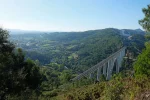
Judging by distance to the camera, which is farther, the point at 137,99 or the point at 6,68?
the point at 6,68

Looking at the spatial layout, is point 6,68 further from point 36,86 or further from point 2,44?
point 36,86

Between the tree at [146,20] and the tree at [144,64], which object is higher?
the tree at [146,20]

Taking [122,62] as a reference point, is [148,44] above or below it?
above

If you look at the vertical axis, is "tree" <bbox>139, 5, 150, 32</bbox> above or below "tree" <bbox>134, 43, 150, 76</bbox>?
above

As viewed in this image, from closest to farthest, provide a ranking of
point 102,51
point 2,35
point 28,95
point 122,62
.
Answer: point 28,95, point 2,35, point 122,62, point 102,51

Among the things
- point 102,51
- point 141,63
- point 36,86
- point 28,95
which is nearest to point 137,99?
point 28,95

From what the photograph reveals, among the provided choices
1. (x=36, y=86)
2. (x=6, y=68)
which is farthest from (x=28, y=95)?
(x=36, y=86)

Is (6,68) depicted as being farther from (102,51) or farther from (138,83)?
(102,51)

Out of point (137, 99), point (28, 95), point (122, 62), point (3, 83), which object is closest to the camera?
point (137, 99)

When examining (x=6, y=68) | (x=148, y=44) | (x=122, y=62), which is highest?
(x=148, y=44)
